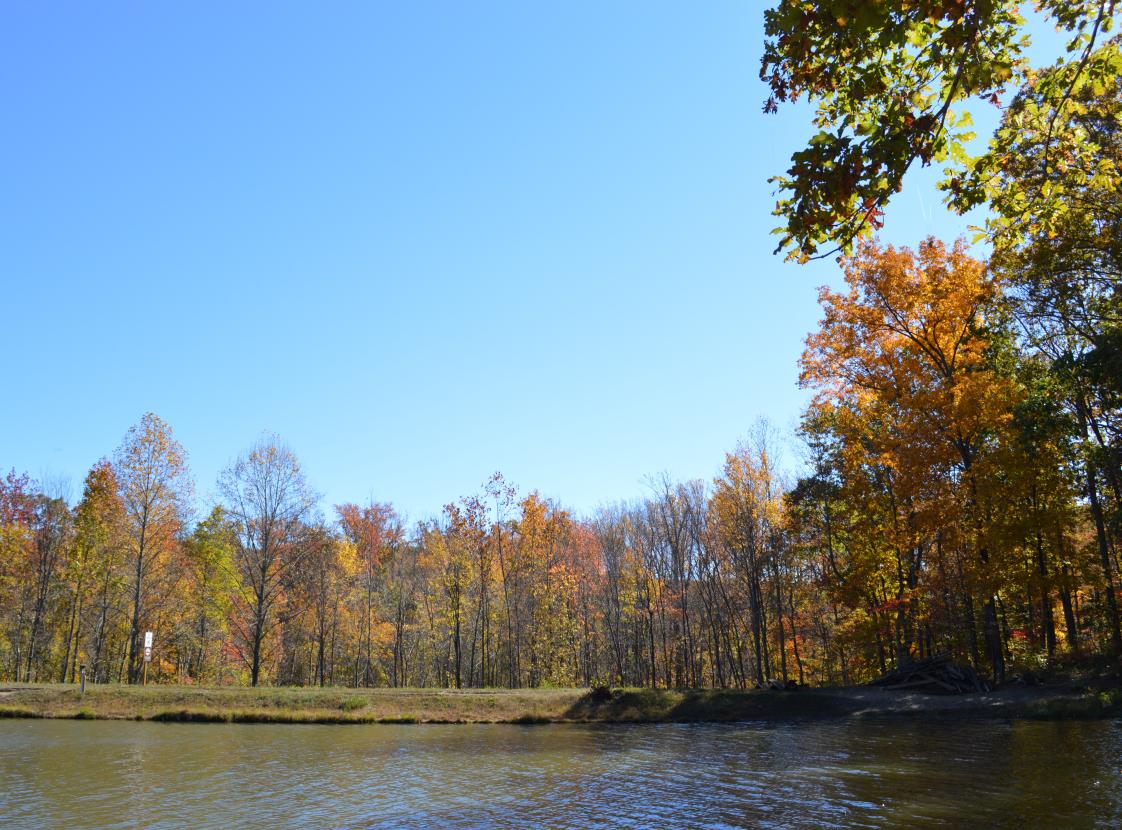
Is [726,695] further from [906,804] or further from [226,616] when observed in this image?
[226,616]

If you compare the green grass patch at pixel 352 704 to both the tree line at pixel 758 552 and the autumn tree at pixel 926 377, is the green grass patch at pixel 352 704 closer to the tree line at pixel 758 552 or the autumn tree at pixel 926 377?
the tree line at pixel 758 552

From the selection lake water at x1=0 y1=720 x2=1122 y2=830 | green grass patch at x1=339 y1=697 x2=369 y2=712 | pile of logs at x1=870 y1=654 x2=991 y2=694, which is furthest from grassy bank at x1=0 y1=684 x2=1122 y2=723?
lake water at x1=0 y1=720 x2=1122 y2=830

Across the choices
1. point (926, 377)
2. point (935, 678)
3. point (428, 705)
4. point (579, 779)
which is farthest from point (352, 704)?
point (926, 377)

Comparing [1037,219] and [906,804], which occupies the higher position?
[1037,219]

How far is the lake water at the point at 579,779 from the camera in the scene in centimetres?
1085

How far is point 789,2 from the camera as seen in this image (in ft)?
17.4

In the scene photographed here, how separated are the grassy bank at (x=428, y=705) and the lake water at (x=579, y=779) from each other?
540 centimetres

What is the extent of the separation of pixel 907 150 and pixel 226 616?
52.0 m

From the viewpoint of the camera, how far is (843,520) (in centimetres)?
3812

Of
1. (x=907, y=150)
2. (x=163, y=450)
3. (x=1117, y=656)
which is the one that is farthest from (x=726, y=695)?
(x=163, y=450)

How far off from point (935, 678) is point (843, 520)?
1164cm

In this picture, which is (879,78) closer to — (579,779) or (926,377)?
(579,779)

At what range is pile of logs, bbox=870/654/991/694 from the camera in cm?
2659

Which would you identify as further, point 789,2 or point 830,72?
point 830,72
